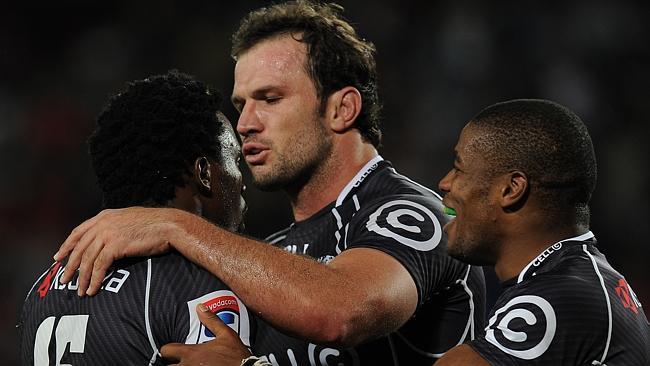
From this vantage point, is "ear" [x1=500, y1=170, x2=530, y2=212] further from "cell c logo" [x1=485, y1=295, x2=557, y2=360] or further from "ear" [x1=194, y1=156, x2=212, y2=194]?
"ear" [x1=194, y1=156, x2=212, y2=194]

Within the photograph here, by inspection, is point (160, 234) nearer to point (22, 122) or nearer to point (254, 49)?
point (254, 49)

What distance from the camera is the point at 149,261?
2898 millimetres

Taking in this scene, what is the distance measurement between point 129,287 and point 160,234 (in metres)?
0.21

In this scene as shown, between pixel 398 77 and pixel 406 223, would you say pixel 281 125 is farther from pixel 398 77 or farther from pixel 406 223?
pixel 398 77

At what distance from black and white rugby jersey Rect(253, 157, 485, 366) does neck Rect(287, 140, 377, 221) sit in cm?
17

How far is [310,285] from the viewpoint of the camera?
3.07 m

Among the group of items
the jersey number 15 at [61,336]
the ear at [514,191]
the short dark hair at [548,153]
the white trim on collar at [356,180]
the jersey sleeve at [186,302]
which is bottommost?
the jersey number 15 at [61,336]

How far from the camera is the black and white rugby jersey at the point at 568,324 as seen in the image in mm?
2727

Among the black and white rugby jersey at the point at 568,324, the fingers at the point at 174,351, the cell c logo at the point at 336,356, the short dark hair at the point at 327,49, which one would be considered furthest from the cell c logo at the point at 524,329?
the short dark hair at the point at 327,49

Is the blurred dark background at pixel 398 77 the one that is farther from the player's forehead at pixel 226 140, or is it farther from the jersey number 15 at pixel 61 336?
the jersey number 15 at pixel 61 336

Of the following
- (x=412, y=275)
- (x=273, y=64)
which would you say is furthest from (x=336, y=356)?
(x=273, y=64)

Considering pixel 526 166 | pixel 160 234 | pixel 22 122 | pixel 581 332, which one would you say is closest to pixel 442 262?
pixel 526 166

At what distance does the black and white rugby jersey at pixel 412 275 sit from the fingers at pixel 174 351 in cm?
84

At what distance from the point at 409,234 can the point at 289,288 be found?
55 cm
